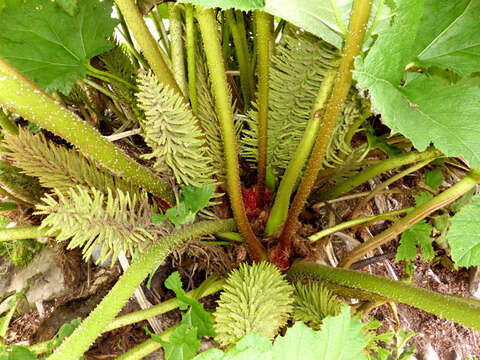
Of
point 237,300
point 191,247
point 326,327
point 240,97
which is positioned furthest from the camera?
point 240,97

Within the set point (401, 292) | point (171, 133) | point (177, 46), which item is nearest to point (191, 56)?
point (177, 46)

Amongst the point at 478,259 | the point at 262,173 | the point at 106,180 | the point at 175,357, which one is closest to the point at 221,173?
the point at 262,173

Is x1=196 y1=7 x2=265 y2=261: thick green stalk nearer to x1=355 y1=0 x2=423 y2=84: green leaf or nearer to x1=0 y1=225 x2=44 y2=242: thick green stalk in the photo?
x1=355 y1=0 x2=423 y2=84: green leaf

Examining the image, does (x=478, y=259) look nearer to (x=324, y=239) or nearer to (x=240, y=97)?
(x=324, y=239)

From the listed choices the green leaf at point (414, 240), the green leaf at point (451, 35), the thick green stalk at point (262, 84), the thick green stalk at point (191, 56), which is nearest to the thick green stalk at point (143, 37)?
the thick green stalk at point (191, 56)

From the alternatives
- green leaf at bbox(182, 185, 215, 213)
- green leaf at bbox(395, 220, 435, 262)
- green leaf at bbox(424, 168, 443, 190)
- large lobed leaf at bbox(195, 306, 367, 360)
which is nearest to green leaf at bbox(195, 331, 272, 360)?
large lobed leaf at bbox(195, 306, 367, 360)

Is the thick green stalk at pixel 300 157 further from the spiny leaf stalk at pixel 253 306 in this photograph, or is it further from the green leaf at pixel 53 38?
the green leaf at pixel 53 38
